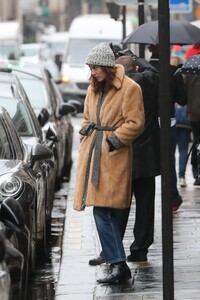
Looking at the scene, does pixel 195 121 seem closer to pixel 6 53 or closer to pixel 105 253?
pixel 105 253

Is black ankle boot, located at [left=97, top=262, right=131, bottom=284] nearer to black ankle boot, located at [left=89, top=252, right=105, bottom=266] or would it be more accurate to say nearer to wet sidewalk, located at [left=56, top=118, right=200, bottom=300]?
wet sidewalk, located at [left=56, top=118, right=200, bottom=300]

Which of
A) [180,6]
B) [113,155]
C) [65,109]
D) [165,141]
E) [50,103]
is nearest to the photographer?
[165,141]

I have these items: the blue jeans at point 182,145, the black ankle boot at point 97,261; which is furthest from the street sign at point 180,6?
the black ankle boot at point 97,261

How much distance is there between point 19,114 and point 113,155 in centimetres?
404

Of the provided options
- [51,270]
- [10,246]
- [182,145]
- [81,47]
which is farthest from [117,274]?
[81,47]

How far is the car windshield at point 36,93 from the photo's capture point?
17953 millimetres

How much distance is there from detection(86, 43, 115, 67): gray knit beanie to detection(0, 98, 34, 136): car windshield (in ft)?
12.1

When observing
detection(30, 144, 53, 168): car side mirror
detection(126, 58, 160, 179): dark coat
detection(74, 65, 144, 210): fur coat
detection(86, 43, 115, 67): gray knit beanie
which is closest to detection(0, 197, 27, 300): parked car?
detection(74, 65, 144, 210): fur coat

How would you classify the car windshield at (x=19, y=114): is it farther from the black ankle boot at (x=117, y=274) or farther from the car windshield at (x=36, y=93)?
the car windshield at (x=36, y=93)

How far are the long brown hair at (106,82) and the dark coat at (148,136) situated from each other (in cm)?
89

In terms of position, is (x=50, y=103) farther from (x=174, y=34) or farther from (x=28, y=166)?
(x=28, y=166)

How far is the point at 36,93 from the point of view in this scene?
18.2 meters

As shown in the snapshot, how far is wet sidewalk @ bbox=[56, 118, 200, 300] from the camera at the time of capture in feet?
31.5

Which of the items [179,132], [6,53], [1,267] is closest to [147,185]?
[1,267]
